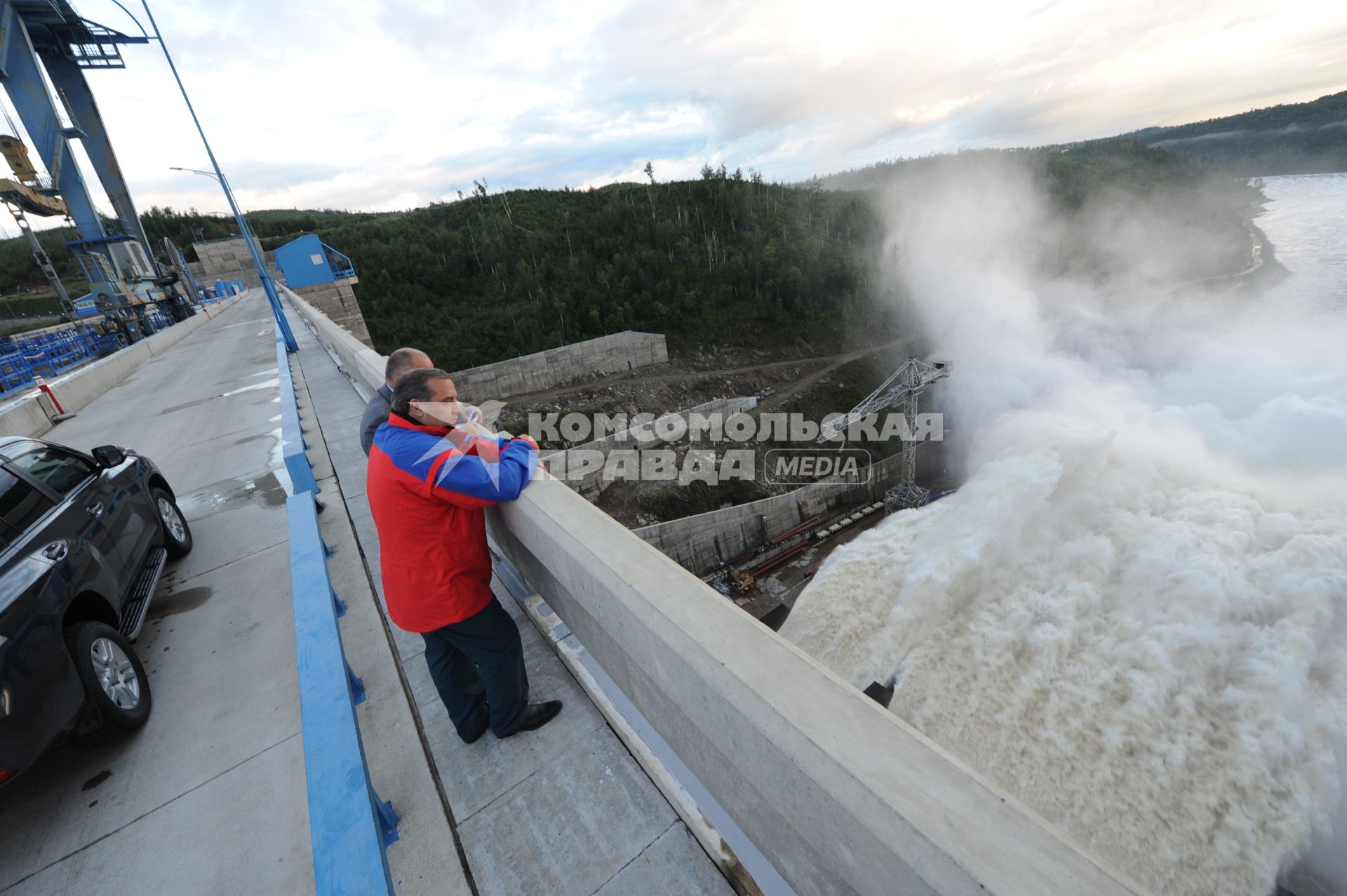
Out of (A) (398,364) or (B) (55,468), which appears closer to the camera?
(A) (398,364)

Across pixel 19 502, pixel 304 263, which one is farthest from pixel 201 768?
pixel 304 263

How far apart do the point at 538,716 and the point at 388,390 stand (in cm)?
279

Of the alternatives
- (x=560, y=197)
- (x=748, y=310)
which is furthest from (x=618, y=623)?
(x=560, y=197)

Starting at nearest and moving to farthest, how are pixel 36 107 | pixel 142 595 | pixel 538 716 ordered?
pixel 538 716 < pixel 142 595 < pixel 36 107

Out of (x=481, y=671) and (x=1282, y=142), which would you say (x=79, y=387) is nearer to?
(x=481, y=671)

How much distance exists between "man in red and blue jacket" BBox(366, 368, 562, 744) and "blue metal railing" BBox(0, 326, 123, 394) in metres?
21.3

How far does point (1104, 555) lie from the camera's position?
11.1m

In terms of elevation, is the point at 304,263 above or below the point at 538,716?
above

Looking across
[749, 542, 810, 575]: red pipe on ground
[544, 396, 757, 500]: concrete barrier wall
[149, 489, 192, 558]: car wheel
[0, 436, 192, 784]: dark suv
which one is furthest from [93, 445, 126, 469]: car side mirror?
[749, 542, 810, 575]: red pipe on ground

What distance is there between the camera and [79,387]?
1116 cm

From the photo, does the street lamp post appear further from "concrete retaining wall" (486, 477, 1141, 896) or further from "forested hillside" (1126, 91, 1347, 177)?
"forested hillside" (1126, 91, 1347, 177)

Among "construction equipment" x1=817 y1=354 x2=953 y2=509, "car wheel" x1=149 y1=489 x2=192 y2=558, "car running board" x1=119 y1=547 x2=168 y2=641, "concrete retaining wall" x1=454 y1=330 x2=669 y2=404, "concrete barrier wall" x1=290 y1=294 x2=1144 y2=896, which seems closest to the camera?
"concrete barrier wall" x1=290 y1=294 x2=1144 y2=896

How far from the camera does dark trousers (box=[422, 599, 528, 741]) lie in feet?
7.73

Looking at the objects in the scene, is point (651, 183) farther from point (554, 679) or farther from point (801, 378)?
point (554, 679)
